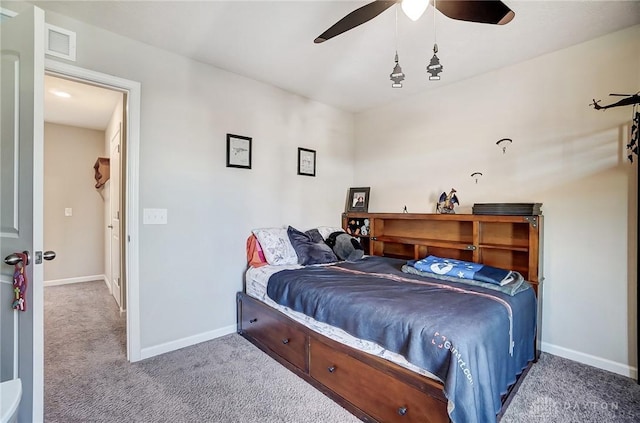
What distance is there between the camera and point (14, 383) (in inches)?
40.1

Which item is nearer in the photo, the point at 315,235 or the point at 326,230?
the point at 315,235

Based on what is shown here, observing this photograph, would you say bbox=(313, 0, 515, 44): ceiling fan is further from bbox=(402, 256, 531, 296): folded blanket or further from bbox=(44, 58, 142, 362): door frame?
bbox=(44, 58, 142, 362): door frame

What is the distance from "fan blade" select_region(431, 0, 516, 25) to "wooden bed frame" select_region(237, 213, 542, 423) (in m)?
1.53

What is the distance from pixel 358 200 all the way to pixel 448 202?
1.19 m

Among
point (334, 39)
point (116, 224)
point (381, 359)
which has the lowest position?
point (381, 359)

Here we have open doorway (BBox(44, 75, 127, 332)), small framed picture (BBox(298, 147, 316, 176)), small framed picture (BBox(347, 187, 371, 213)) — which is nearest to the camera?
small framed picture (BBox(298, 147, 316, 176))

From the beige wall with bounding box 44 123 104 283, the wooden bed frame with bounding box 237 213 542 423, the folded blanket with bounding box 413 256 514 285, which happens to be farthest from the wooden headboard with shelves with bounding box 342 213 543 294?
the beige wall with bounding box 44 123 104 283

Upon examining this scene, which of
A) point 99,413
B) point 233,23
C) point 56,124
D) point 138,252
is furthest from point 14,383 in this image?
point 56,124

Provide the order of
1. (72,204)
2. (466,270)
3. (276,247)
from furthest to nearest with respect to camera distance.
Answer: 1. (72,204)
2. (276,247)
3. (466,270)

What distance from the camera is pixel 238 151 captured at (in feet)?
9.50

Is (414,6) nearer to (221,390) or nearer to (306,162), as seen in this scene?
(306,162)

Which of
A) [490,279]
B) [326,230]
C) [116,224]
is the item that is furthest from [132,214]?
[490,279]

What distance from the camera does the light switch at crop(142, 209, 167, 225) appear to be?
93.5 inches

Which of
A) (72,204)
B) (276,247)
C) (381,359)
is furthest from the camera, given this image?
(72,204)
